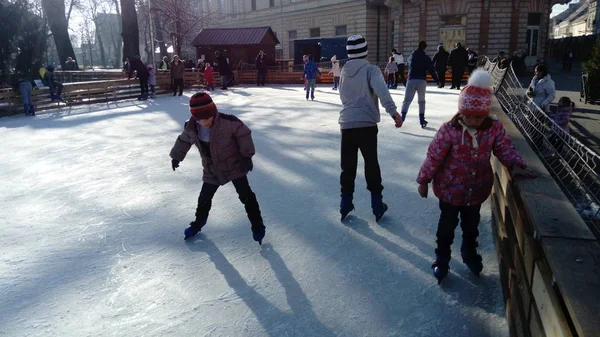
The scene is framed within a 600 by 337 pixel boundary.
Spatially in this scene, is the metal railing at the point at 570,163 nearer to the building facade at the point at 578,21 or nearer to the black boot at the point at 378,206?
the black boot at the point at 378,206

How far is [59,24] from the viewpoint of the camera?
26.5m

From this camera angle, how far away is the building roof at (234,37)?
24.8 m

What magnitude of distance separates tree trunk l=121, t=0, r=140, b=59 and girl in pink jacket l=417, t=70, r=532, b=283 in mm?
21139

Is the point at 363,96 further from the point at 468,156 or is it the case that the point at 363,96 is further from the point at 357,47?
the point at 468,156

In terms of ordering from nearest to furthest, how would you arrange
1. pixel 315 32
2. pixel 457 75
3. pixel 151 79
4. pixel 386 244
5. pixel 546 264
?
1. pixel 546 264
2. pixel 386 244
3. pixel 457 75
4. pixel 151 79
5. pixel 315 32

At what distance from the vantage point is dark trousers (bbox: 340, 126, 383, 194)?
3869 mm

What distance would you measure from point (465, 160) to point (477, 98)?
36 centimetres

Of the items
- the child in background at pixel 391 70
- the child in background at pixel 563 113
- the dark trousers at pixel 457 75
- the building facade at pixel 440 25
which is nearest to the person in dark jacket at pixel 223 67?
the child in background at pixel 391 70

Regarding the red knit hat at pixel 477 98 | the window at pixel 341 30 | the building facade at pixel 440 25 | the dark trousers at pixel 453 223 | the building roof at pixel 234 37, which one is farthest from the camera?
the window at pixel 341 30

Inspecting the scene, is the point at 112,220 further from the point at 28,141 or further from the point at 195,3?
the point at 195,3

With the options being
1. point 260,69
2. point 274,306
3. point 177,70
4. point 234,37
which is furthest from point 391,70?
point 274,306

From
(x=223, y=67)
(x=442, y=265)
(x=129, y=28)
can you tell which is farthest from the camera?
(x=129, y=28)

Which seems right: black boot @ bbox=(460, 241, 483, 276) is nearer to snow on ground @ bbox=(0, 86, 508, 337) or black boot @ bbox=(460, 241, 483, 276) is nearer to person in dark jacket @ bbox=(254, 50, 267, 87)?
snow on ground @ bbox=(0, 86, 508, 337)

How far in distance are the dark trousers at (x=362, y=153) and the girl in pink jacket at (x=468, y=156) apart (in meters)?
1.10
